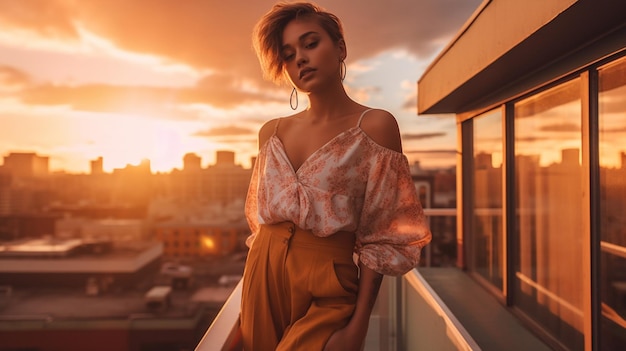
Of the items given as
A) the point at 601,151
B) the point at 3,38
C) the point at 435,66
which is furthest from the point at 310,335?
the point at 3,38

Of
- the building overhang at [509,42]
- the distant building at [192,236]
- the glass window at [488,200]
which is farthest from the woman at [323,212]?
the distant building at [192,236]

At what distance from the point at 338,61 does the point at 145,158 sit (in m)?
25.3

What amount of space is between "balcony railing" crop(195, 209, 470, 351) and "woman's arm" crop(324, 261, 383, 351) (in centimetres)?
23

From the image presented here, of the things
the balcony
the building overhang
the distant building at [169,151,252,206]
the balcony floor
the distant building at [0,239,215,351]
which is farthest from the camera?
Answer: the distant building at [0,239,215,351]

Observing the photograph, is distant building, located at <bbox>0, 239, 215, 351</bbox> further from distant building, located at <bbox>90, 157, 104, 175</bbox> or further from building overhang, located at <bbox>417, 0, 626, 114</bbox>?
building overhang, located at <bbox>417, 0, 626, 114</bbox>

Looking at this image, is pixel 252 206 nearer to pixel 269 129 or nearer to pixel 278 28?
pixel 269 129

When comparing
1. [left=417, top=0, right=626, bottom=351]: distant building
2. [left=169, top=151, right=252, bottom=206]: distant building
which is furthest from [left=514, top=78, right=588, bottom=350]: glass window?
[left=169, top=151, right=252, bottom=206]: distant building

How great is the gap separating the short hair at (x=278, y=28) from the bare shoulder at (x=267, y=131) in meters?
0.11

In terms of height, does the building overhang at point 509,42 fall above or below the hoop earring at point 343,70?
above

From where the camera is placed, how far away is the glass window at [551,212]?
200 cm

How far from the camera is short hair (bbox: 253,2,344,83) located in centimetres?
96

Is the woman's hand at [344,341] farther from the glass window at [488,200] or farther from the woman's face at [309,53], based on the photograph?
the glass window at [488,200]

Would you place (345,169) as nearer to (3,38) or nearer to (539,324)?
(539,324)

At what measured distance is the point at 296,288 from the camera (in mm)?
889
